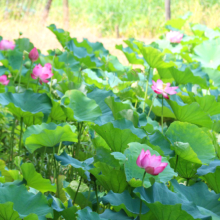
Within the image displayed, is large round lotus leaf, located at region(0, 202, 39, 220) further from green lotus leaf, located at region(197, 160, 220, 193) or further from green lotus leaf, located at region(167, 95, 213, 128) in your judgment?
green lotus leaf, located at region(167, 95, 213, 128)

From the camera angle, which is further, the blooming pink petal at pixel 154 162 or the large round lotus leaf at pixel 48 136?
the large round lotus leaf at pixel 48 136

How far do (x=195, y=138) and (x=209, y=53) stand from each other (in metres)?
1.49

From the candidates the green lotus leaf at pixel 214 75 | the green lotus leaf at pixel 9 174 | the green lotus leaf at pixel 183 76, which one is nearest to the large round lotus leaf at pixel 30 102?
the green lotus leaf at pixel 9 174

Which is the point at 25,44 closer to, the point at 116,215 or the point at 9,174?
the point at 9,174

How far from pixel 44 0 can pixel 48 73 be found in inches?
325

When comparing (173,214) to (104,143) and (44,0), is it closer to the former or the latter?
(104,143)

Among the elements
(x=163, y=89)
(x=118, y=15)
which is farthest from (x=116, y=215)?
(x=118, y=15)

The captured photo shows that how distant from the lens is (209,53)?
2.21 metres

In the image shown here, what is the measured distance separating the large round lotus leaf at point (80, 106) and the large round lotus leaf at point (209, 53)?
1.34 m

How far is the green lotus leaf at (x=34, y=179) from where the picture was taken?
0.76 meters

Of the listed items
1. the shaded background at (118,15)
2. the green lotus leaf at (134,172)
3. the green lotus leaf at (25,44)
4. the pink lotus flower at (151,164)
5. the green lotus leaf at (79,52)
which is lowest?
the shaded background at (118,15)

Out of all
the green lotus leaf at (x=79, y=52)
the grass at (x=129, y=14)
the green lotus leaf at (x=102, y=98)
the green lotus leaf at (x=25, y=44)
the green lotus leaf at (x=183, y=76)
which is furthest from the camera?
the grass at (x=129, y=14)

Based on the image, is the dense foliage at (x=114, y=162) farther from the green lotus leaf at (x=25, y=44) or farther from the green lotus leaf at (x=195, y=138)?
the green lotus leaf at (x=25, y=44)

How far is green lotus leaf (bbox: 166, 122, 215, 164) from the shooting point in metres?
0.84
